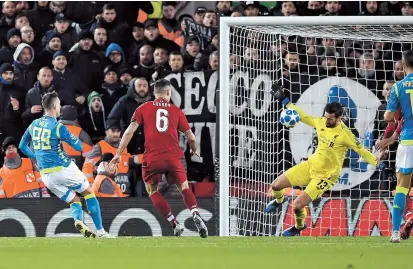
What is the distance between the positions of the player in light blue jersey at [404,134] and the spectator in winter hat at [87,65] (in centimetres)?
522

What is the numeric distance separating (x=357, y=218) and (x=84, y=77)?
161 inches

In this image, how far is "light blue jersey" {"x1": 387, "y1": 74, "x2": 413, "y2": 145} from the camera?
9.02 m

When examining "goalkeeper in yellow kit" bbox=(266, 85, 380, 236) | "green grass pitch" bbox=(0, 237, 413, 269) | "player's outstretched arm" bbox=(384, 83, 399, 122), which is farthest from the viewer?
"goalkeeper in yellow kit" bbox=(266, 85, 380, 236)

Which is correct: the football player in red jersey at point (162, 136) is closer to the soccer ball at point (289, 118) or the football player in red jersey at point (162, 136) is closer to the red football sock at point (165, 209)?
the red football sock at point (165, 209)

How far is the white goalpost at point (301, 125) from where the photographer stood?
12.1 m

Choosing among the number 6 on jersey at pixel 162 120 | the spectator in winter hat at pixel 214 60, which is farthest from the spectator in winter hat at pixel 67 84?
the number 6 on jersey at pixel 162 120

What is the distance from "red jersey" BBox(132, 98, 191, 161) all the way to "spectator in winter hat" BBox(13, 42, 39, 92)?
3068mm

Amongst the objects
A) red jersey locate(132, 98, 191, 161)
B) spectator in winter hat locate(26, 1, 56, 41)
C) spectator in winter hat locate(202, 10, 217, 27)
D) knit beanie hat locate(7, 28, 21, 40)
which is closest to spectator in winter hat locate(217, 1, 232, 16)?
spectator in winter hat locate(202, 10, 217, 27)

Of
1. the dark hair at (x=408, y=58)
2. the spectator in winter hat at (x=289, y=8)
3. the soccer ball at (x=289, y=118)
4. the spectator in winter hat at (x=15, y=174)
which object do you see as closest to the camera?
the dark hair at (x=408, y=58)

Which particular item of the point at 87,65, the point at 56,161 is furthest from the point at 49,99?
the point at 87,65

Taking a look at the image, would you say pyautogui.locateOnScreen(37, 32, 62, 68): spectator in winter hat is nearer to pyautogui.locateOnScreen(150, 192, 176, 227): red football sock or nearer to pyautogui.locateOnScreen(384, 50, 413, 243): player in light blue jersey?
pyautogui.locateOnScreen(150, 192, 176, 227): red football sock

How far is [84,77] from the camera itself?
1321cm

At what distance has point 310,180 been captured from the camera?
35.4ft

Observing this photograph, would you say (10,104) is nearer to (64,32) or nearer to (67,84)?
(67,84)
